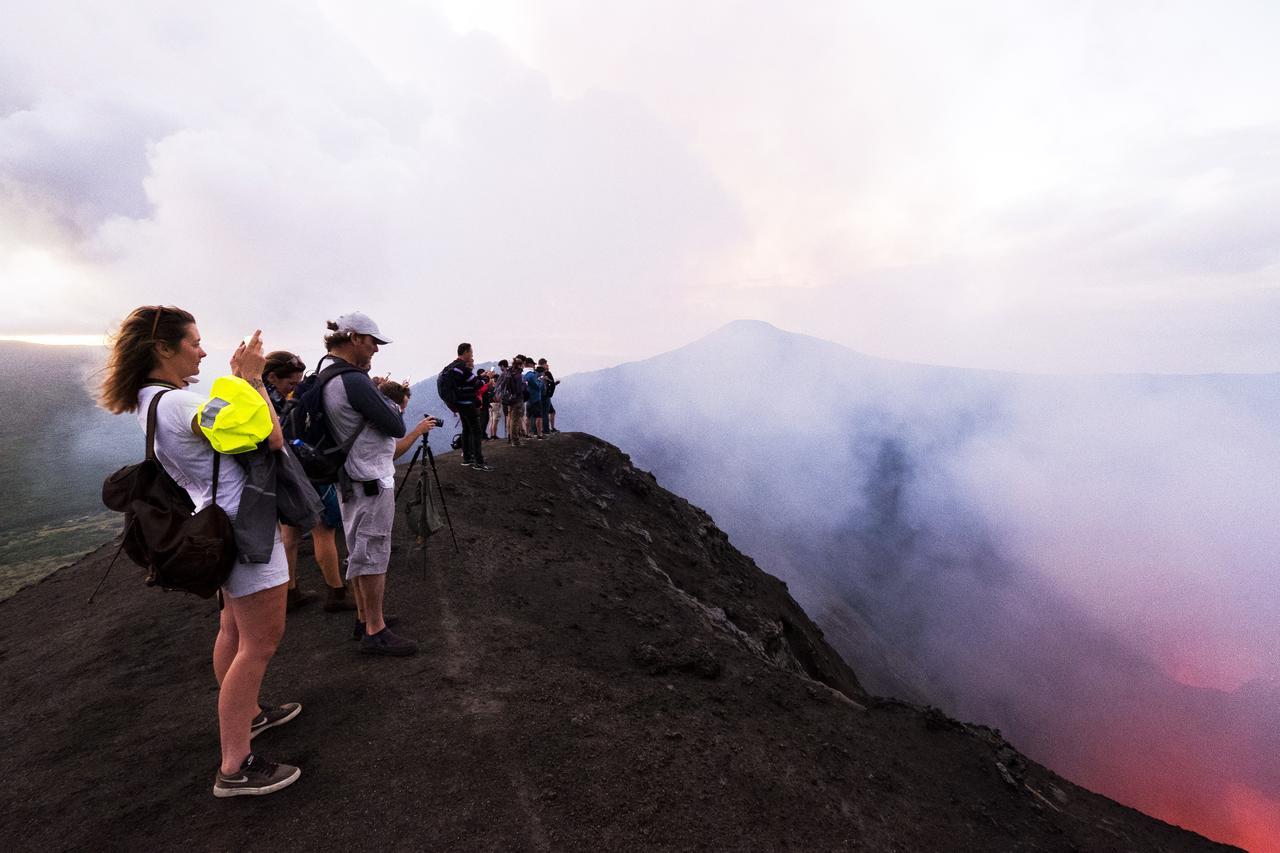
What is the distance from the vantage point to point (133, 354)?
2.51m

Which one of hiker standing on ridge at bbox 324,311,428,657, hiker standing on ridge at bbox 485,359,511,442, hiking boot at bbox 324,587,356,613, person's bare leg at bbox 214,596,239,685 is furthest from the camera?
hiker standing on ridge at bbox 485,359,511,442

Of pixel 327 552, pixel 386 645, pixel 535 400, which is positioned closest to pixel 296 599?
pixel 327 552

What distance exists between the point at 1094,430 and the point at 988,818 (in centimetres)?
24448

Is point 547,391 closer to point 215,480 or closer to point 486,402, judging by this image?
point 486,402

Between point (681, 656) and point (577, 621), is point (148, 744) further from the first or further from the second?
point (681, 656)

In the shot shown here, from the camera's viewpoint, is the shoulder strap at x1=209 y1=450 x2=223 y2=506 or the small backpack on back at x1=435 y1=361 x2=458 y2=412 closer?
the shoulder strap at x1=209 y1=450 x2=223 y2=506

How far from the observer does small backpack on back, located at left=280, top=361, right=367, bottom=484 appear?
13.1 feet

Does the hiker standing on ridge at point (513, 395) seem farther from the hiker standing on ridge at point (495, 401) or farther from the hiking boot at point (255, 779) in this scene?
the hiking boot at point (255, 779)

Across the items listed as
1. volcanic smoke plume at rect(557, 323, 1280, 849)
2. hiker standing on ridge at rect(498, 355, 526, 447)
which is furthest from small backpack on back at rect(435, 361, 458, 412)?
volcanic smoke plume at rect(557, 323, 1280, 849)

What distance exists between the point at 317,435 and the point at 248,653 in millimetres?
1863

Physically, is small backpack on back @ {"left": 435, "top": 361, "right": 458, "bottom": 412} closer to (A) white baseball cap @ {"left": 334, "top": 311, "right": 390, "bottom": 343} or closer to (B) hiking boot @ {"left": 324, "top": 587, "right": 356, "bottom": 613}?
(B) hiking boot @ {"left": 324, "top": 587, "right": 356, "bottom": 613}

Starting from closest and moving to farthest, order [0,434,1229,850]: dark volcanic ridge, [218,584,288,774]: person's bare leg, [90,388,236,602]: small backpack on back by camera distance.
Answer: [90,388,236,602]: small backpack on back, [218,584,288,774]: person's bare leg, [0,434,1229,850]: dark volcanic ridge

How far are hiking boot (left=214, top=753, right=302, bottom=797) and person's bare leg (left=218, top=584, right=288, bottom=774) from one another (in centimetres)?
26

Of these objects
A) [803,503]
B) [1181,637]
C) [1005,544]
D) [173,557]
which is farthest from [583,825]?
[1181,637]
